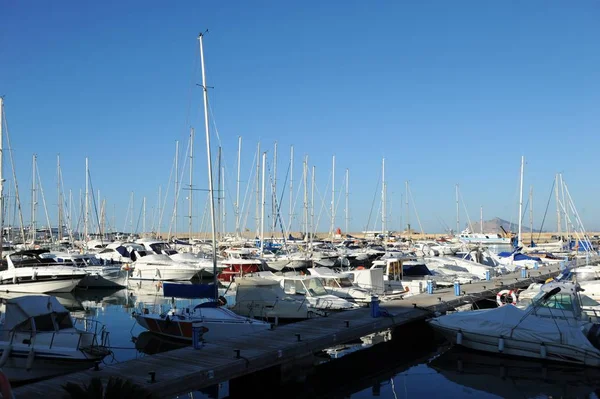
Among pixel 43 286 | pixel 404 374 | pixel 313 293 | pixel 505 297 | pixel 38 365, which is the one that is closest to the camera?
→ pixel 38 365

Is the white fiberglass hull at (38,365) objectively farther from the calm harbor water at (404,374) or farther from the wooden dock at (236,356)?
the wooden dock at (236,356)

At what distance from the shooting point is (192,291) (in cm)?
2455

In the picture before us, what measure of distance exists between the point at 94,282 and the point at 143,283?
396 cm

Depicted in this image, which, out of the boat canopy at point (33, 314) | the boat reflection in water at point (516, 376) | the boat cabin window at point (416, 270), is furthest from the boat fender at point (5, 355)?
the boat cabin window at point (416, 270)

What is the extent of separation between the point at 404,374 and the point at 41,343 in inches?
451

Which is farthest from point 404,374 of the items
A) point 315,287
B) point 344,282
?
point 344,282

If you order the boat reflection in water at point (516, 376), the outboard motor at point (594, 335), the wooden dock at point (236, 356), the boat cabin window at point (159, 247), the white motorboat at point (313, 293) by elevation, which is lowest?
the boat reflection in water at point (516, 376)

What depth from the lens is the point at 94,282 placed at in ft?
138

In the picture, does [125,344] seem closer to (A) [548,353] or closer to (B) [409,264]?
(A) [548,353]

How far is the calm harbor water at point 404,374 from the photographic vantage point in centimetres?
1703

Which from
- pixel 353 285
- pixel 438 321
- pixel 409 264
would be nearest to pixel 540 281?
pixel 409 264

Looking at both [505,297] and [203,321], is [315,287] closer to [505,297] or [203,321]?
[203,321]

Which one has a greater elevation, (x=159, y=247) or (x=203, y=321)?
(x=159, y=247)

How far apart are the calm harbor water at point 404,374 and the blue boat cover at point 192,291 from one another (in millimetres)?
2056
